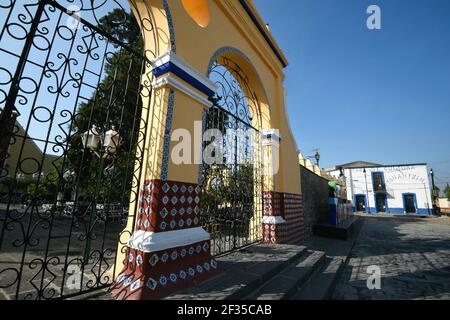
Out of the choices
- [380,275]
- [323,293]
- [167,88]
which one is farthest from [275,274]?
[167,88]

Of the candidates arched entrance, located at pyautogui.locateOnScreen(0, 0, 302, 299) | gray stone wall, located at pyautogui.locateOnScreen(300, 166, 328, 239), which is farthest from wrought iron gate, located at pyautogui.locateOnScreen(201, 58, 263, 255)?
gray stone wall, located at pyautogui.locateOnScreen(300, 166, 328, 239)

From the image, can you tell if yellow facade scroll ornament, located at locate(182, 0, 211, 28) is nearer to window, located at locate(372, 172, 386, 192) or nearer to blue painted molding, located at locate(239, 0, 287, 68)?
blue painted molding, located at locate(239, 0, 287, 68)

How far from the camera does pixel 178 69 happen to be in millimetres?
2715

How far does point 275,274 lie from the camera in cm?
321

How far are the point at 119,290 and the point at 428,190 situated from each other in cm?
3132

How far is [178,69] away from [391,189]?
30309 millimetres

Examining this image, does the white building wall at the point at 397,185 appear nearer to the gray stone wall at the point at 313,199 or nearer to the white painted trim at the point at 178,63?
the gray stone wall at the point at 313,199

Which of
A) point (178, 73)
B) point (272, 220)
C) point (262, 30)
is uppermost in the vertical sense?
point (262, 30)

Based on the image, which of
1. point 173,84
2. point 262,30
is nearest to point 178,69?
point 173,84

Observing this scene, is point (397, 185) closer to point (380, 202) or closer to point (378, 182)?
point (378, 182)

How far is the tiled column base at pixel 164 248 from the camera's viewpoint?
2.18 metres

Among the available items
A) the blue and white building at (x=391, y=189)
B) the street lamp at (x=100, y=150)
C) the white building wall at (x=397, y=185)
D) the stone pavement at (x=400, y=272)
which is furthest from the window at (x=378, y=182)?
the street lamp at (x=100, y=150)

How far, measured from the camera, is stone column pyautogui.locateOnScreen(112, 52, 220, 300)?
222cm
